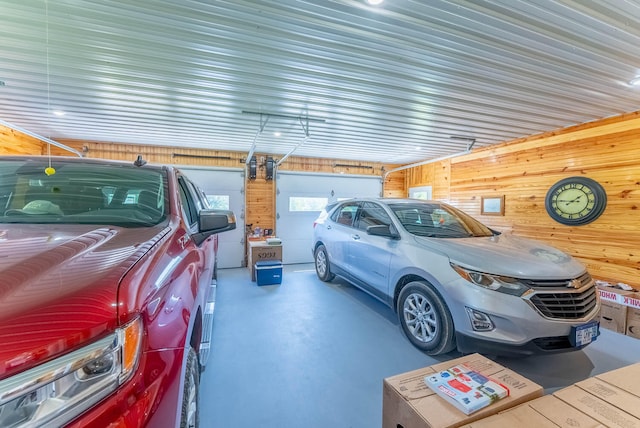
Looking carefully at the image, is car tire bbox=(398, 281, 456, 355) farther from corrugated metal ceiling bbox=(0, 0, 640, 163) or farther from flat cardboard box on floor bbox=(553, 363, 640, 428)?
corrugated metal ceiling bbox=(0, 0, 640, 163)

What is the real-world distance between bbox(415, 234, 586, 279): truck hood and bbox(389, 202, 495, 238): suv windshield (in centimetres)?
22

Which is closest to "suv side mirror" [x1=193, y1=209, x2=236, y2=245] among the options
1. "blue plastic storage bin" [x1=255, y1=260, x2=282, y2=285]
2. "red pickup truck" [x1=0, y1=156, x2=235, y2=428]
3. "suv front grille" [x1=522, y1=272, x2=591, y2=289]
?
"red pickup truck" [x1=0, y1=156, x2=235, y2=428]

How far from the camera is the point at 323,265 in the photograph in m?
4.73

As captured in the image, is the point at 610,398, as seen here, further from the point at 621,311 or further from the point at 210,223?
the point at 621,311

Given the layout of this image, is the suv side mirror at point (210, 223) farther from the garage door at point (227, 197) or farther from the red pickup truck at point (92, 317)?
the garage door at point (227, 197)

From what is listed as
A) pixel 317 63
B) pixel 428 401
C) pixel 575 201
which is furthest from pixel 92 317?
pixel 575 201

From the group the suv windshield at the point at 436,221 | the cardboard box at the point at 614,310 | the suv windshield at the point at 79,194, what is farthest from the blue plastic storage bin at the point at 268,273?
the cardboard box at the point at 614,310

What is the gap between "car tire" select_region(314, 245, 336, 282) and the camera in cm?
460

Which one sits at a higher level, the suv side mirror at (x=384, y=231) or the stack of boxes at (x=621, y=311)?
the suv side mirror at (x=384, y=231)

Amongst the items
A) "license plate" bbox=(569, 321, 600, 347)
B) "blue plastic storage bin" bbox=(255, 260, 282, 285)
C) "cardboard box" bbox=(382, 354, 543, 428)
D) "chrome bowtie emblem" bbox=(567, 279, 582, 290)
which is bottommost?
"blue plastic storage bin" bbox=(255, 260, 282, 285)

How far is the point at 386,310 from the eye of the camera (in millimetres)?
3559

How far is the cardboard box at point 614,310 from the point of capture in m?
2.91

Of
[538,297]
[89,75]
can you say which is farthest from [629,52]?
[89,75]

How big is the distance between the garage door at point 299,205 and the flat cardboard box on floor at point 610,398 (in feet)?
18.5
